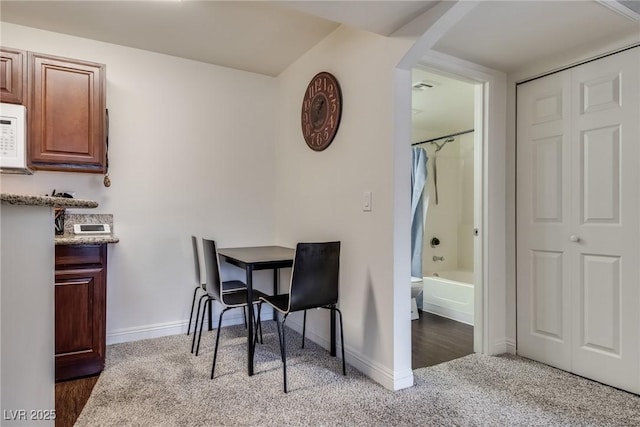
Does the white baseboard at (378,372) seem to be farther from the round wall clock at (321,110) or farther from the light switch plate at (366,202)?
the round wall clock at (321,110)

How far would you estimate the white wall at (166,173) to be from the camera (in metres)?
2.82

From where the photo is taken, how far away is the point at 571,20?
79.6 inches

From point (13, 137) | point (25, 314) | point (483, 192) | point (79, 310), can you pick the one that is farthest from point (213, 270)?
point (483, 192)

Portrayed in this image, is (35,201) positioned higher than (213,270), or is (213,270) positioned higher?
(35,201)

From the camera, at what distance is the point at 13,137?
230 centimetres

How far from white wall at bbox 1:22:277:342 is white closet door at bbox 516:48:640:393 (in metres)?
2.16

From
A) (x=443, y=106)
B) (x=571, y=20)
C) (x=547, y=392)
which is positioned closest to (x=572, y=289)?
(x=547, y=392)

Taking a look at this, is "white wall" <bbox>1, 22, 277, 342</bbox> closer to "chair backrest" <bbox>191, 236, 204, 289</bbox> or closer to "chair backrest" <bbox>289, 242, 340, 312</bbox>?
"chair backrest" <bbox>191, 236, 204, 289</bbox>

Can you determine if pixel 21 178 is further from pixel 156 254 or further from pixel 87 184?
pixel 156 254

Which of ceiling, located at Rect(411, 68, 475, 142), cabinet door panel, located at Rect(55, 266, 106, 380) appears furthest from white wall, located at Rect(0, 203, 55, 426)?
ceiling, located at Rect(411, 68, 475, 142)

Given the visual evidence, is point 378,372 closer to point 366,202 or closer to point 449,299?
point 366,202

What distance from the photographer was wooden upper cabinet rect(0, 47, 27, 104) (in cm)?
229

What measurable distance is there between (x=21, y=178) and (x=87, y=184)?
1.26 feet

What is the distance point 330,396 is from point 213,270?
1066mm
